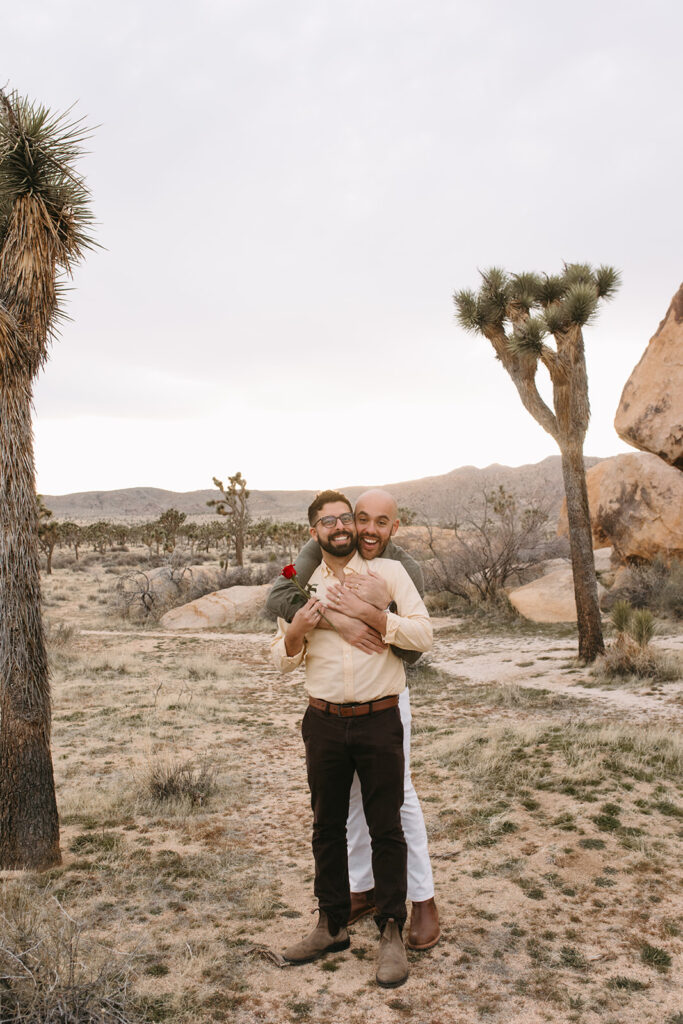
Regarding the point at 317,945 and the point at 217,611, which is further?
the point at 217,611

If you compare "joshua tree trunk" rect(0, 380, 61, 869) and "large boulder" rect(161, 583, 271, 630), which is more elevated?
"joshua tree trunk" rect(0, 380, 61, 869)

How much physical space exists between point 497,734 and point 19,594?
183 inches

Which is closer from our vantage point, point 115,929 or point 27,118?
point 115,929

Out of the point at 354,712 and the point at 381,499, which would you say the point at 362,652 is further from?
the point at 381,499

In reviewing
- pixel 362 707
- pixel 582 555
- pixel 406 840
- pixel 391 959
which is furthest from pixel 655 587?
pixel 362 707

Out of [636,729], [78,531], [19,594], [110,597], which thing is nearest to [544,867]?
[636,729]

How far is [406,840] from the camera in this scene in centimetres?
310

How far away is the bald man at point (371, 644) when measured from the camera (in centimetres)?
286

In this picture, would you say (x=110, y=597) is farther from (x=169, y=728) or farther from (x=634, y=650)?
(x=634, y=650)

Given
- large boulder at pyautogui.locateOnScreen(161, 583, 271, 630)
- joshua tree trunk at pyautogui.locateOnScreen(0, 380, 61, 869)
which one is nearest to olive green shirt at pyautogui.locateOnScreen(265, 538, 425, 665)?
joshua tree trunk at pyautogui.locateOnScreen(0, 380, 61, 869)

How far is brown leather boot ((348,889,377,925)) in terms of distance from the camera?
3408 millimetres

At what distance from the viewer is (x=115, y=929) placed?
3539mm

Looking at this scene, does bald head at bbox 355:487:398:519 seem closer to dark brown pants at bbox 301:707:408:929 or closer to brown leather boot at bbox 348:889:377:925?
dark brown pants at bbox 301:707:408:929

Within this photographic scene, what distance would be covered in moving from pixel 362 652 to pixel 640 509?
14810 millimetres
